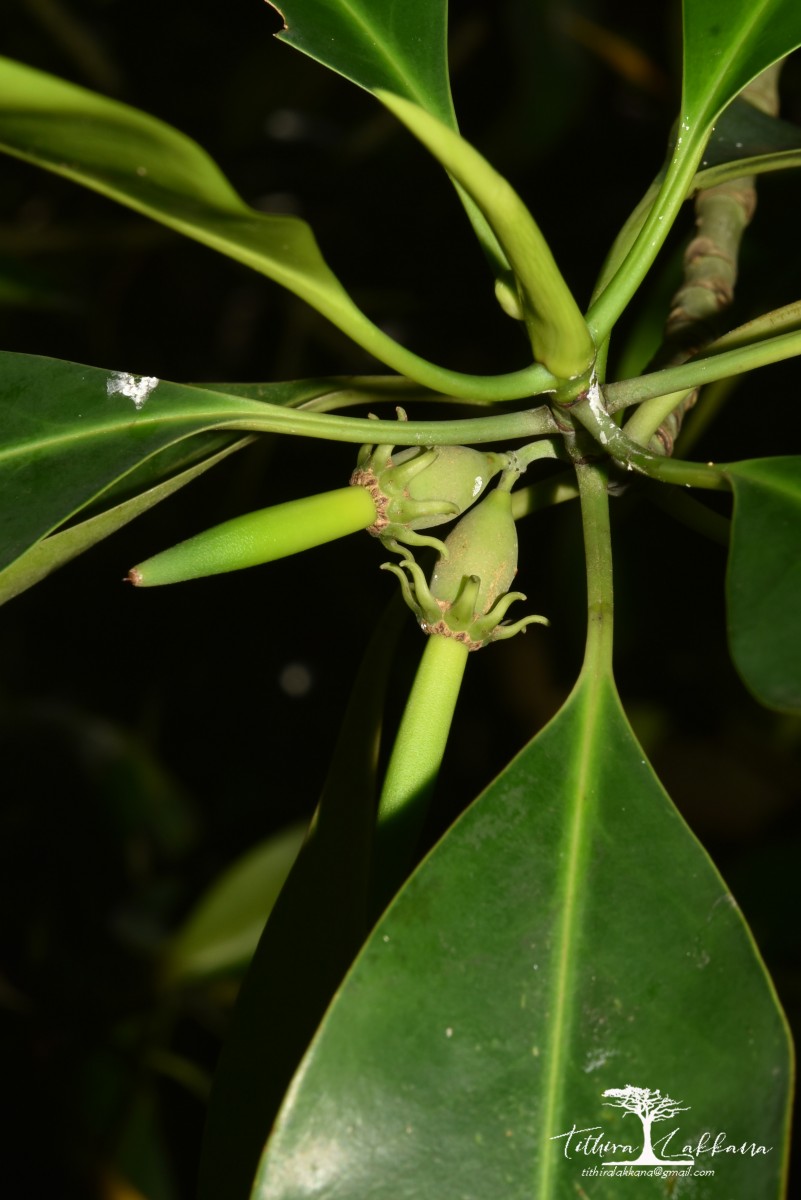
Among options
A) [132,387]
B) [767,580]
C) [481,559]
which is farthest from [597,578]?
[132,387]

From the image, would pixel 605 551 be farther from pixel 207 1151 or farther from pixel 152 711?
pixel 152 711

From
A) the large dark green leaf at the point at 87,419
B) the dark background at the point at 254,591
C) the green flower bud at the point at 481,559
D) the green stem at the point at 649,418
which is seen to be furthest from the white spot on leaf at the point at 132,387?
the dark background at the point at 254,591

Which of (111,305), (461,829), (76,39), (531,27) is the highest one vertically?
(76,39)

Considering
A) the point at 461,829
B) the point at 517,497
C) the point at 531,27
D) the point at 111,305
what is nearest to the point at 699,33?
the point at 517,497

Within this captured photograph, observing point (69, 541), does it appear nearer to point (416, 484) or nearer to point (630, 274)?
point (416, 484)

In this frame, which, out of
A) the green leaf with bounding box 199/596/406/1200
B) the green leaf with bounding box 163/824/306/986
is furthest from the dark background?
the green leaf with bounding box 199/596/406/1200

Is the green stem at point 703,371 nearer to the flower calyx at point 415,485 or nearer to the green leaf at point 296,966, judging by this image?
the flower calyx at point 415,485
